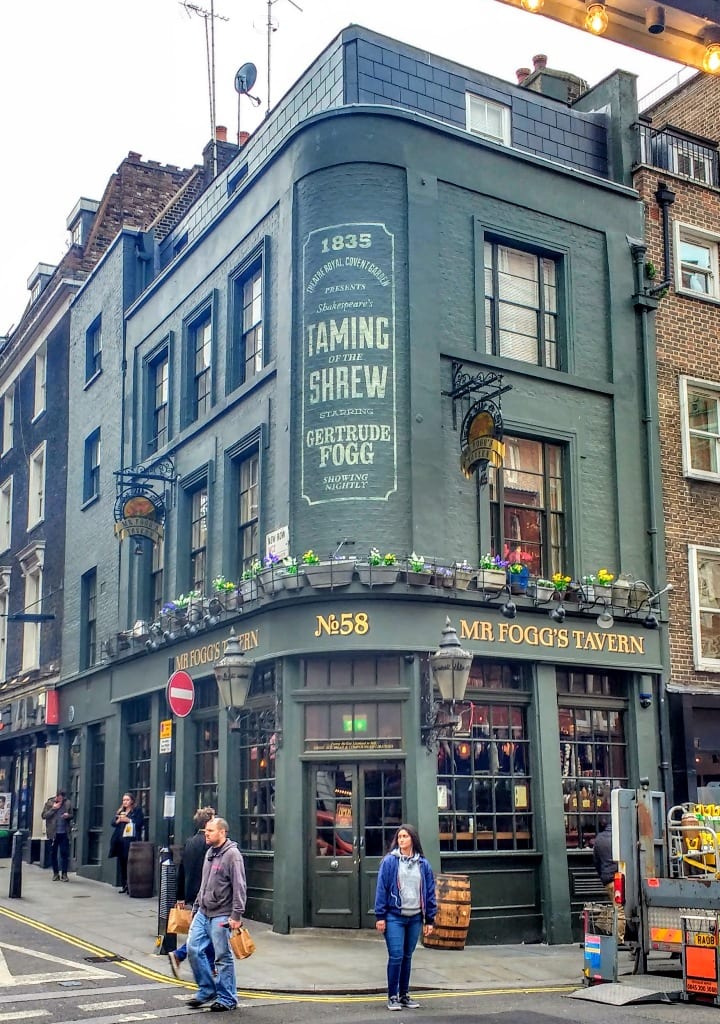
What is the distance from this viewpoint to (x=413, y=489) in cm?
1742

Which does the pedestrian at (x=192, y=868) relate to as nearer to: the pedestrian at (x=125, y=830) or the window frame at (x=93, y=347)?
the pedestrian at (x=125, y=830)

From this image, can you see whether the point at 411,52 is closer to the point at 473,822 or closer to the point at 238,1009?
the point at 473,822

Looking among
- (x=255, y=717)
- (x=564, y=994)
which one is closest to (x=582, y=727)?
(x=255, y=717)

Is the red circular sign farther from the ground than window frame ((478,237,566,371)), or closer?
closer

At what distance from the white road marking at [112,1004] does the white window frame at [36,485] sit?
2247cm

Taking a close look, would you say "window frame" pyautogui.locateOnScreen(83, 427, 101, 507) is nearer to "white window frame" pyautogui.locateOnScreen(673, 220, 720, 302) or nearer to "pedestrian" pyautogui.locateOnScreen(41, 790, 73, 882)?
"pedestrian" pyautogui.locateOnScreen(41, 790, 73, 882)

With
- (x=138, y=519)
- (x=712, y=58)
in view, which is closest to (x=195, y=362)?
(x=138, y=519)

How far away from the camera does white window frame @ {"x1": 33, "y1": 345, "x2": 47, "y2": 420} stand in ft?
111

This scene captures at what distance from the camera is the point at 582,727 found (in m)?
18.8

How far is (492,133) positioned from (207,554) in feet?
28.5

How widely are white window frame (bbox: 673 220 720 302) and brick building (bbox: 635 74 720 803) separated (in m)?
0.02

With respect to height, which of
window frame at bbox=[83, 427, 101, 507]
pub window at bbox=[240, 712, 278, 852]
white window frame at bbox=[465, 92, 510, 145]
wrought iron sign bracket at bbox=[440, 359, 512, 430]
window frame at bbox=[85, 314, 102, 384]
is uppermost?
white window frame at bbox=[465, 92, 510, 145]

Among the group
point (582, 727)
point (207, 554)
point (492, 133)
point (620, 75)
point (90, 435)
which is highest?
point (620, 75)

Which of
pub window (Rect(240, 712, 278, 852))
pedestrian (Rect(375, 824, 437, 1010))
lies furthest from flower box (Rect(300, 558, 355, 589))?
pedestrian (Rect(375, 824, 437, 1010))
